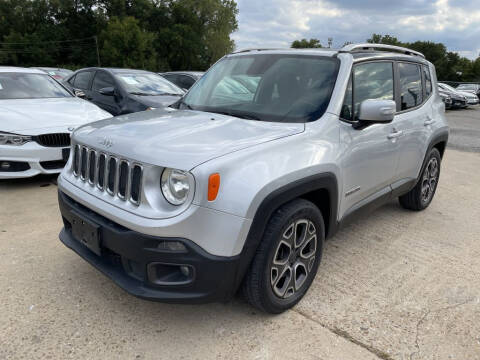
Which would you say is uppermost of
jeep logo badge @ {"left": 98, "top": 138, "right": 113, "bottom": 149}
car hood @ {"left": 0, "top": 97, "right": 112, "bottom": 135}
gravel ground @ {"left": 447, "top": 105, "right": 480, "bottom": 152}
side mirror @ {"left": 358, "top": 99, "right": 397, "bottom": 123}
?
side mirror @ {"left": 358, "top": 99, "right": 397, "bottom": 123}

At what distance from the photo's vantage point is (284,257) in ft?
8.46

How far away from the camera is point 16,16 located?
59938 millimetres

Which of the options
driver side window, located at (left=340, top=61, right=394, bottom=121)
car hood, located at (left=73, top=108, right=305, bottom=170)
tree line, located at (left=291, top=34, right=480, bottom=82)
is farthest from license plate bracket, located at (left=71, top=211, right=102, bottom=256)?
tree line, located at (left=291, top=34, right=480, bottom=82)

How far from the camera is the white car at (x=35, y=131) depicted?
490 centimetres

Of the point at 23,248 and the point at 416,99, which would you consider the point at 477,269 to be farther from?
the point at 23,248

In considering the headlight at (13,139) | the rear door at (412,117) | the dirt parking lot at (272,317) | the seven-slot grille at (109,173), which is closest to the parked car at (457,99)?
the rear door at (412,117)

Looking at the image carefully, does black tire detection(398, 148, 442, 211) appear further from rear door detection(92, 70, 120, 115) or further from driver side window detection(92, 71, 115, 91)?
driver side window detection(92, 71, 115, 91)

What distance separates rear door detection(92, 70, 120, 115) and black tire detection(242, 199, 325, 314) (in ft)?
18.1

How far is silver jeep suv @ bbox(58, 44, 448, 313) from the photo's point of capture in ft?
7.02

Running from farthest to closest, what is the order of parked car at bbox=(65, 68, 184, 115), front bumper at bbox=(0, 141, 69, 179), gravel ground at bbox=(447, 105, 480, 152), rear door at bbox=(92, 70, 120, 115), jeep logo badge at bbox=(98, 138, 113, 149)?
gravel ground at bbox=(447, 105, 480, 152), rear door at bbox=(92, 70, 120, 115), parked car at bbox=(65, 68, 184, 115), front bumper at bbox=(0, 141, 69, 179), jeep logo badge at bbox=(98, 138, 113, 149)

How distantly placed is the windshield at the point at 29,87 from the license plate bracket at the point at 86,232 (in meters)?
4.32

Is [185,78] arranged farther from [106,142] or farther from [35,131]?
[106,142]

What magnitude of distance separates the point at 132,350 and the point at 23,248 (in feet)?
5.84

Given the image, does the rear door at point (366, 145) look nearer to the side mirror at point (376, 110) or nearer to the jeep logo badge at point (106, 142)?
the side mirror at point (376, 110)
